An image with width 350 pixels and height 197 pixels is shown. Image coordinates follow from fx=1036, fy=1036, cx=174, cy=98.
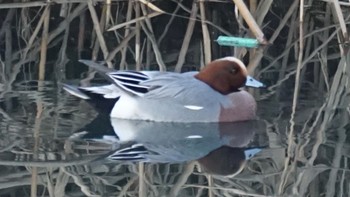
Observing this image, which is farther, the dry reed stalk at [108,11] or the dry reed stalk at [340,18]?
the dry reed stalk at [108,11]

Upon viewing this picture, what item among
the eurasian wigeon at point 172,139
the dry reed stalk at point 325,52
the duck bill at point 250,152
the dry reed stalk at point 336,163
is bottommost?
the eurasian wigeon at point 172,139


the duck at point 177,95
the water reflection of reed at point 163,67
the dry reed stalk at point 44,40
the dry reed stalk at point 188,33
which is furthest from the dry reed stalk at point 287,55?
the dry reed stalk at point 44,40

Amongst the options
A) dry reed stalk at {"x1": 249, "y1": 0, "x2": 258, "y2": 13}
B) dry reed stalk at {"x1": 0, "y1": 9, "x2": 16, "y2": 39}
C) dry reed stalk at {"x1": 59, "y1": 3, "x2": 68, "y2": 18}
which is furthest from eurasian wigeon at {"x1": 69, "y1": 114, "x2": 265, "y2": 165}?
Answer: dry reed stalk at {"x1": 0, "y1": 9, "x2": 16, "y2": 39}

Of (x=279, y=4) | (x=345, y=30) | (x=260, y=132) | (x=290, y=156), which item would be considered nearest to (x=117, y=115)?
(x=260, y=132)

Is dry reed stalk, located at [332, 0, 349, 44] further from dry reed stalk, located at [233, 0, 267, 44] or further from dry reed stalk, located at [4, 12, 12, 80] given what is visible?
dry reed stalk, located at [4, 12, 12, 80]

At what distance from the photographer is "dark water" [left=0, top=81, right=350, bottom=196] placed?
3.71 meters

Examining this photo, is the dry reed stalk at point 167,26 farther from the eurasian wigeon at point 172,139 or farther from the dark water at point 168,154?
the eurasian wigeon at point 172,139

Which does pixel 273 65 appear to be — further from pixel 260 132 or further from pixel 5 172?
pixel 5 172

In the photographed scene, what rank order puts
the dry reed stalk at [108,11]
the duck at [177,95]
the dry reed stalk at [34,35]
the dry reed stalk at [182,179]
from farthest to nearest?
the dry reed stalk at [34,35], the dry reed stalk at [108,11], the duck at [177,95], the dry reed stalk at [182,179]

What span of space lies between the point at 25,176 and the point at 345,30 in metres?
2.36

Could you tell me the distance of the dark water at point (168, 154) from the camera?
3.71 metres

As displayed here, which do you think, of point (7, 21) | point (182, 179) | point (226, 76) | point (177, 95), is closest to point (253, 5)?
point (226, 76)

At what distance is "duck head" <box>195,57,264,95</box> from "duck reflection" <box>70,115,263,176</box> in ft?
0.67

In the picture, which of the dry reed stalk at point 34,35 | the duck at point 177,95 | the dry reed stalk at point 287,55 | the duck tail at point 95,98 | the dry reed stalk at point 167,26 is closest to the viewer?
the duck at point 177,95
